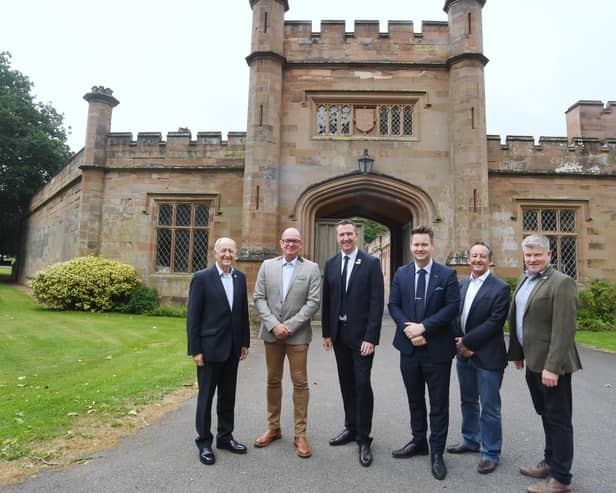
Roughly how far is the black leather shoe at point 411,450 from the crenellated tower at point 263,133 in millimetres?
7563

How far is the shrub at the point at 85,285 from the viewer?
1161 centimetres

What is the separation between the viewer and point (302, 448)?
10.7ft

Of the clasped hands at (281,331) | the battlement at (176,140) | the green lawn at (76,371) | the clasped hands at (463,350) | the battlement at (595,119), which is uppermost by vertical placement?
the battlement at (595,119)

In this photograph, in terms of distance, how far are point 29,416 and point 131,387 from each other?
1.14 metres

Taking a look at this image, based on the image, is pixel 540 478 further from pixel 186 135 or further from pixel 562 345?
pixel 186 135

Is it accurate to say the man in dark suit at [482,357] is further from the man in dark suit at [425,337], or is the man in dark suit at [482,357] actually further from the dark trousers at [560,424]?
the dark trousers at [560,424]

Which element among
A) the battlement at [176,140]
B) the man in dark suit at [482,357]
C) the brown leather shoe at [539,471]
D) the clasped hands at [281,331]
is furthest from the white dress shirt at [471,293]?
the battlement at [176,140]

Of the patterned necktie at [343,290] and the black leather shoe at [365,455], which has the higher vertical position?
the patterned necktie at [343,290]

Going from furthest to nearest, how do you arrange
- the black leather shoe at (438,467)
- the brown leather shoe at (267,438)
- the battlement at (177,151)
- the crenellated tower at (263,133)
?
the battlement at (177,151) → the crenellated tower at (263,133) → the brown leather shoe at (267,438) → the black leather shoe at (438,467)

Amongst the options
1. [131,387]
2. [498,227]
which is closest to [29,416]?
[131,387]

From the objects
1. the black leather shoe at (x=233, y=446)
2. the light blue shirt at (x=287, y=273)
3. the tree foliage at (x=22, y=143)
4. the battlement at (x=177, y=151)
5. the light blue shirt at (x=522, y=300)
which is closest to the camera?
the light blue shirt at (x=522, y=300)

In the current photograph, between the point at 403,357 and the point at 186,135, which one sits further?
the point at 186,135

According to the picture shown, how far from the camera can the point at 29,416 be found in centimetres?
380

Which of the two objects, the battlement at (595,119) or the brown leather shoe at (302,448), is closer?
the brown leather shoe at (302,448)
